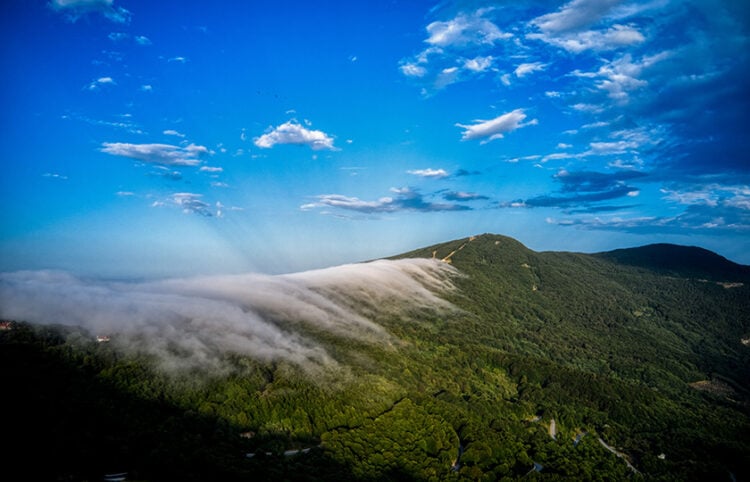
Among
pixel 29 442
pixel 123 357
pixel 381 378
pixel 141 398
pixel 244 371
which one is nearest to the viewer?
pixel 29 442

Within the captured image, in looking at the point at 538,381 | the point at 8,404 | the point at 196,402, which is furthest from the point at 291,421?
the point at 538,381

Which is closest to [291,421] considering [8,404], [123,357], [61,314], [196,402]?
[196,402]

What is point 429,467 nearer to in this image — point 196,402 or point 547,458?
point 547,458

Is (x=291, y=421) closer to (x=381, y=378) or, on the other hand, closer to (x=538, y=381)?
(x=381, y=378)

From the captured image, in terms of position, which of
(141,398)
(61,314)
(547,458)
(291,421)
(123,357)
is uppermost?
Answer: (61,314)

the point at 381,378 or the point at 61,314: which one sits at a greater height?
the point at 61,314

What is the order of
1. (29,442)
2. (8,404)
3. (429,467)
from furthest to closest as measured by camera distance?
(429,467) < (8,404) < (29,442)

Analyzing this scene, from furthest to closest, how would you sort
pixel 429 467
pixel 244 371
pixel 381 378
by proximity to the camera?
pixel 381 378 < pixel 244 371 < pixel 429 467

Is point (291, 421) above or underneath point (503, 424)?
above

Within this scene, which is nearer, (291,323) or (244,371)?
(244,371)
